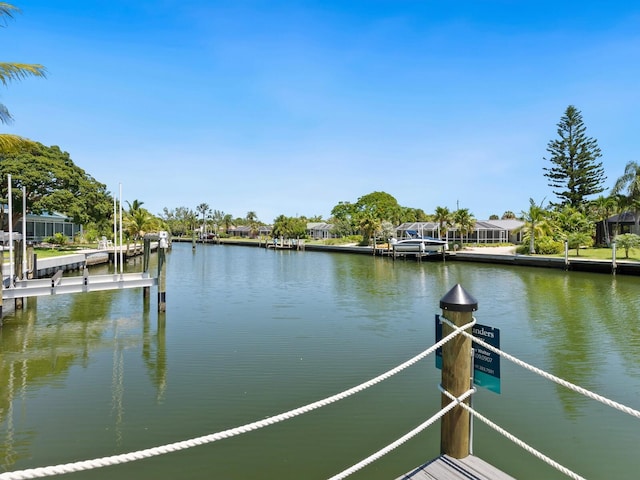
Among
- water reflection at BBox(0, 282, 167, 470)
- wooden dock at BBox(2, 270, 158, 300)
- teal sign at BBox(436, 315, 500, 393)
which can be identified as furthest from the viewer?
wooden dock at BBox(2, 270, 158, 300)

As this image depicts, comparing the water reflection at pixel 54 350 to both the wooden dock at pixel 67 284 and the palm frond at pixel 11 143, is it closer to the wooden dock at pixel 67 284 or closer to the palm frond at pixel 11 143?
the wooden dock at pixel 67 284

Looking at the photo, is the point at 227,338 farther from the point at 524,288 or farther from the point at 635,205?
the point at 635,205

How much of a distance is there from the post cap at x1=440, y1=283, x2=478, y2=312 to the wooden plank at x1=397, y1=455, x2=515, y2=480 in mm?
1417

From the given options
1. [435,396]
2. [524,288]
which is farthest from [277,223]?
[435,396]

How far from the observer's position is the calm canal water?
22.3 feet

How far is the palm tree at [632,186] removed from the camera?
157 ft

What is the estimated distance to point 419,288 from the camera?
29000 mm

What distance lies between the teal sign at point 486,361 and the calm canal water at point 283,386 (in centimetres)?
325

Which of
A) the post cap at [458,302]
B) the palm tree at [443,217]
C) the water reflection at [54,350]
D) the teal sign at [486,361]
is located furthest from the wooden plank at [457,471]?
the palm tree at [443,217]

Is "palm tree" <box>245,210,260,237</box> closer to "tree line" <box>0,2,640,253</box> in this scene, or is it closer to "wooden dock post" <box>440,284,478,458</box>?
"tree line" <box>0,2,640,253</box>

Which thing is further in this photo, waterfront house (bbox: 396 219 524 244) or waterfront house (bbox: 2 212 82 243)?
waterfront house (bbox: 396 219 524 244)

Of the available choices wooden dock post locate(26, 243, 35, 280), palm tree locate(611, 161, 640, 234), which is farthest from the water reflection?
palm tree locate(611, 161, 640, 234)

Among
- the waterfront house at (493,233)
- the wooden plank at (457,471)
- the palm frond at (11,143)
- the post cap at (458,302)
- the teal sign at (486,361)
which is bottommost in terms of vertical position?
the wooden plank at (457,471)

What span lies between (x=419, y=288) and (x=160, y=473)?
24331 mm
